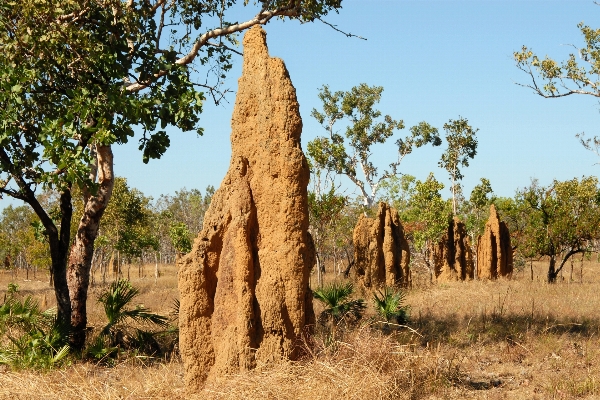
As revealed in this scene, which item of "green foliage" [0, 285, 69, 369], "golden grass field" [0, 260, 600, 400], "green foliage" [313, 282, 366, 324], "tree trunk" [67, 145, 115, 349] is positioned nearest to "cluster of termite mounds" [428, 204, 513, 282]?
"golden grass field" [0, 260, 600, 400]

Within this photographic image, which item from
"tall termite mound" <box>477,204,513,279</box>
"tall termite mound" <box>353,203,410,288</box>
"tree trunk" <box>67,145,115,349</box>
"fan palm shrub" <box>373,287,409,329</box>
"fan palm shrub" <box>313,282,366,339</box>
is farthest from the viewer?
"tall termite mound" <box>477,204,513,279</box>

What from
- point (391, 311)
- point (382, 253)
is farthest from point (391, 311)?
point (382, 253)

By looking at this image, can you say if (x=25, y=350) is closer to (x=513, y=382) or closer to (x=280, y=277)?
(x=280, y=277)

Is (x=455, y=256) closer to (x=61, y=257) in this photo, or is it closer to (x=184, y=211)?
(x=61, y=257)

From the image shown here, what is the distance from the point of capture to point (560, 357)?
9922mm

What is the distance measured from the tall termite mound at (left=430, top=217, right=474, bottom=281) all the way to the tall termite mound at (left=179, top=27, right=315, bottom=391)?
1921 centimetres

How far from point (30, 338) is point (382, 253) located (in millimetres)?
12917

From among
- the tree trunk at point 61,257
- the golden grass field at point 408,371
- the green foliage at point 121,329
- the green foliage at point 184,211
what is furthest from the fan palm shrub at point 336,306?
the green foliage at point 184,211

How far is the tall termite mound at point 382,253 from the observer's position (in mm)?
20672

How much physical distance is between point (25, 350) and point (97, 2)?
19.4 feet

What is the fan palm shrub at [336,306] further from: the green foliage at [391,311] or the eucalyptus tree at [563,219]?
the eucalyptus tree at [563,219]

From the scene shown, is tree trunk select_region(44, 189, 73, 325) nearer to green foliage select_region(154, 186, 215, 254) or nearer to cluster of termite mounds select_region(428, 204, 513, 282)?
cluster of termite mounds select_region(428, 204, 513, 282)

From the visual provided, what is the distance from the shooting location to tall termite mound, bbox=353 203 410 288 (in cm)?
2067

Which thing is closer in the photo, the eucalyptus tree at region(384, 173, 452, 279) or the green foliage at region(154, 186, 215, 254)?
the eucalyptus tree at region(384, 173, 452, 279)
